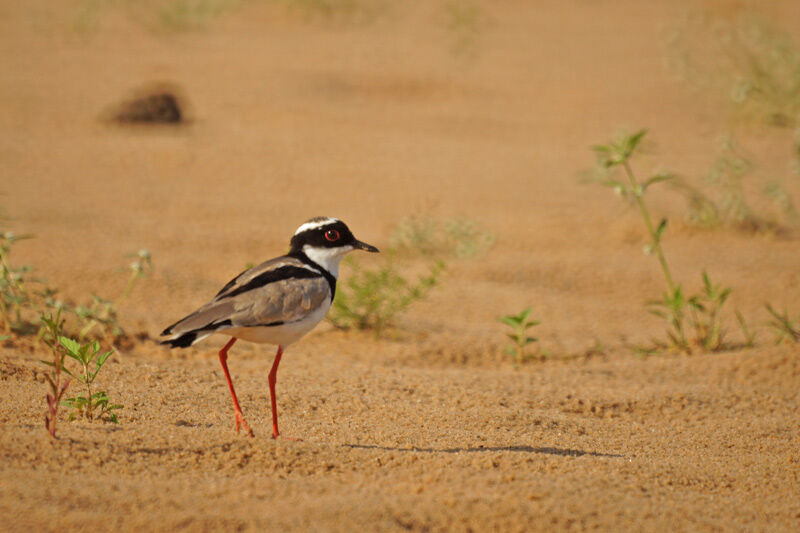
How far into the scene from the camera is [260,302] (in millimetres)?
3785

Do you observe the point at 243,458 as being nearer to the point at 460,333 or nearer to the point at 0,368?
the point at 0,368

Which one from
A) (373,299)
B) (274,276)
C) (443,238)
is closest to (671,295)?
(443,238)

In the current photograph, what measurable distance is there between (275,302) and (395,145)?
7.54m

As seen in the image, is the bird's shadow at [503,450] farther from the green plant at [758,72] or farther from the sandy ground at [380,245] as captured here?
the green plant at [758,72]

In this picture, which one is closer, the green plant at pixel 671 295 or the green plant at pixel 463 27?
the green plant at pixel 671 295

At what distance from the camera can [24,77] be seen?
12766 millimetres

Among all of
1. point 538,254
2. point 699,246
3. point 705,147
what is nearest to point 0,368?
point 538,254

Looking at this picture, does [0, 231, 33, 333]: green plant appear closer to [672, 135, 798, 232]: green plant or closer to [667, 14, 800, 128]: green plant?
[672, 135, 798, 232]: green plant

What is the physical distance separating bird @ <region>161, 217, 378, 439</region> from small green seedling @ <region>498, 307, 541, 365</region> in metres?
1.68

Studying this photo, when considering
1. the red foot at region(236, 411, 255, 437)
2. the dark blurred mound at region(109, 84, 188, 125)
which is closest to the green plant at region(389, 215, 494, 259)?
the red foot at region(236, 411, 255, 437)

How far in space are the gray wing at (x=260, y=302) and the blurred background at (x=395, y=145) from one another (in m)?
2.22

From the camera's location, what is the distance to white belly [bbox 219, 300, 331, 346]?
3.79 metres

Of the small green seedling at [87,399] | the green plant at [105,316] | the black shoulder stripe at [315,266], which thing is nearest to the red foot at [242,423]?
the small green seedling at [87,399]

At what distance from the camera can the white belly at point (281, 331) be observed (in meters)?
3.79
